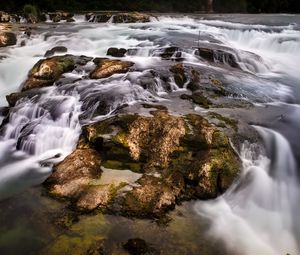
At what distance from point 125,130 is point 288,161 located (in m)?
3.43

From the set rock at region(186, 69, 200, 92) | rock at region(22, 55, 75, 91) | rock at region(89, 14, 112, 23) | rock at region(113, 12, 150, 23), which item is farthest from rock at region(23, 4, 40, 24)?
rock at region(186, 69, 200, 92)

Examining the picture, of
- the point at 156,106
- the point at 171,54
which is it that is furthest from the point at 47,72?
the point at 171,54

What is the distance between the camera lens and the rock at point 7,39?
16.4 metres

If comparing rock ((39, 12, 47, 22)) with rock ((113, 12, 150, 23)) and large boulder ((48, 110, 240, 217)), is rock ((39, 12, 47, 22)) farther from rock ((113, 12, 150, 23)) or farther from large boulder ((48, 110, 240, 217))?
large boulder ((48, 110, 240, 217))

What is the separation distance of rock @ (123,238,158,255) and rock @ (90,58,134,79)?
648 centimetres

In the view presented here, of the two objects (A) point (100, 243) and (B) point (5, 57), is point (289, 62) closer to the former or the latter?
(B) point (5, 57)

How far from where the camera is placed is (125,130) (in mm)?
7738

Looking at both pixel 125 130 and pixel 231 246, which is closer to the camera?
pixel 231 246

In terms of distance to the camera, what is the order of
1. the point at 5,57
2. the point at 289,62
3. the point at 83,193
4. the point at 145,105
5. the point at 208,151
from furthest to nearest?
1. the point at 289,62
2. the point at 5,57
3. the point at 145,105
4. the point at 208,151
5. the point at 83,193

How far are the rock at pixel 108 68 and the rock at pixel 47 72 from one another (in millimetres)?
982

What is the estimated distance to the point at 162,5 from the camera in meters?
44.2

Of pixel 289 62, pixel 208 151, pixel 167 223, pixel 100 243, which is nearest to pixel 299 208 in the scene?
pixel 208 151

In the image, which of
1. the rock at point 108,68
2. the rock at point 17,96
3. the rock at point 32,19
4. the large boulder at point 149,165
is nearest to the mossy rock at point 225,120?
the large boulder at point 149,165

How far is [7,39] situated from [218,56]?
948 cm
